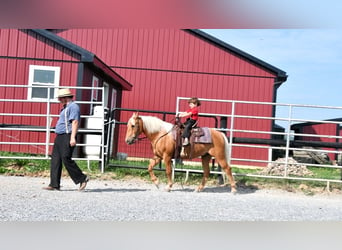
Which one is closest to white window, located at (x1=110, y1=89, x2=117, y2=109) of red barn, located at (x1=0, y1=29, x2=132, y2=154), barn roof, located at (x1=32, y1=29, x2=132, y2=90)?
barn roof, located at (x1=32, y1=29, x2=132, y2=90)

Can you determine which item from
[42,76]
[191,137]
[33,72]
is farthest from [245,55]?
[191,137]

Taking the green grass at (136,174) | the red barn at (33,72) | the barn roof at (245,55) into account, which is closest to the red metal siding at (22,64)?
the red barn at (33,72)

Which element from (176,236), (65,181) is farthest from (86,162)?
(176,236)

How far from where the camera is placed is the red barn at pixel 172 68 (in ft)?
61.2

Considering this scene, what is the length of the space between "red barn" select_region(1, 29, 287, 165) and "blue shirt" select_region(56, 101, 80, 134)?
11.2m

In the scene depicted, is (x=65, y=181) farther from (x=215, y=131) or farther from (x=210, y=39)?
(x=210, y=39)

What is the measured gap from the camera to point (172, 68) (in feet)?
61.6

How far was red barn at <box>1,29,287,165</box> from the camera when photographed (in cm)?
1864

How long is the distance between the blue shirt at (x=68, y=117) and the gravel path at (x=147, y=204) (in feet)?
3.48

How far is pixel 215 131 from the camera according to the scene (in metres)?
8.78

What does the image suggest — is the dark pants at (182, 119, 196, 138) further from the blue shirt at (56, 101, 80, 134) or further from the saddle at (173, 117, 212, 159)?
the blue shirt at (56, 101, 80, 134)

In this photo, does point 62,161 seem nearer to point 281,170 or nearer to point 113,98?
point 281,170

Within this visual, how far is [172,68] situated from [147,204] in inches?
506

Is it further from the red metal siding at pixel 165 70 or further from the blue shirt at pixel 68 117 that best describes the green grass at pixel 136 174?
the red metal siding at pixel 165 70
